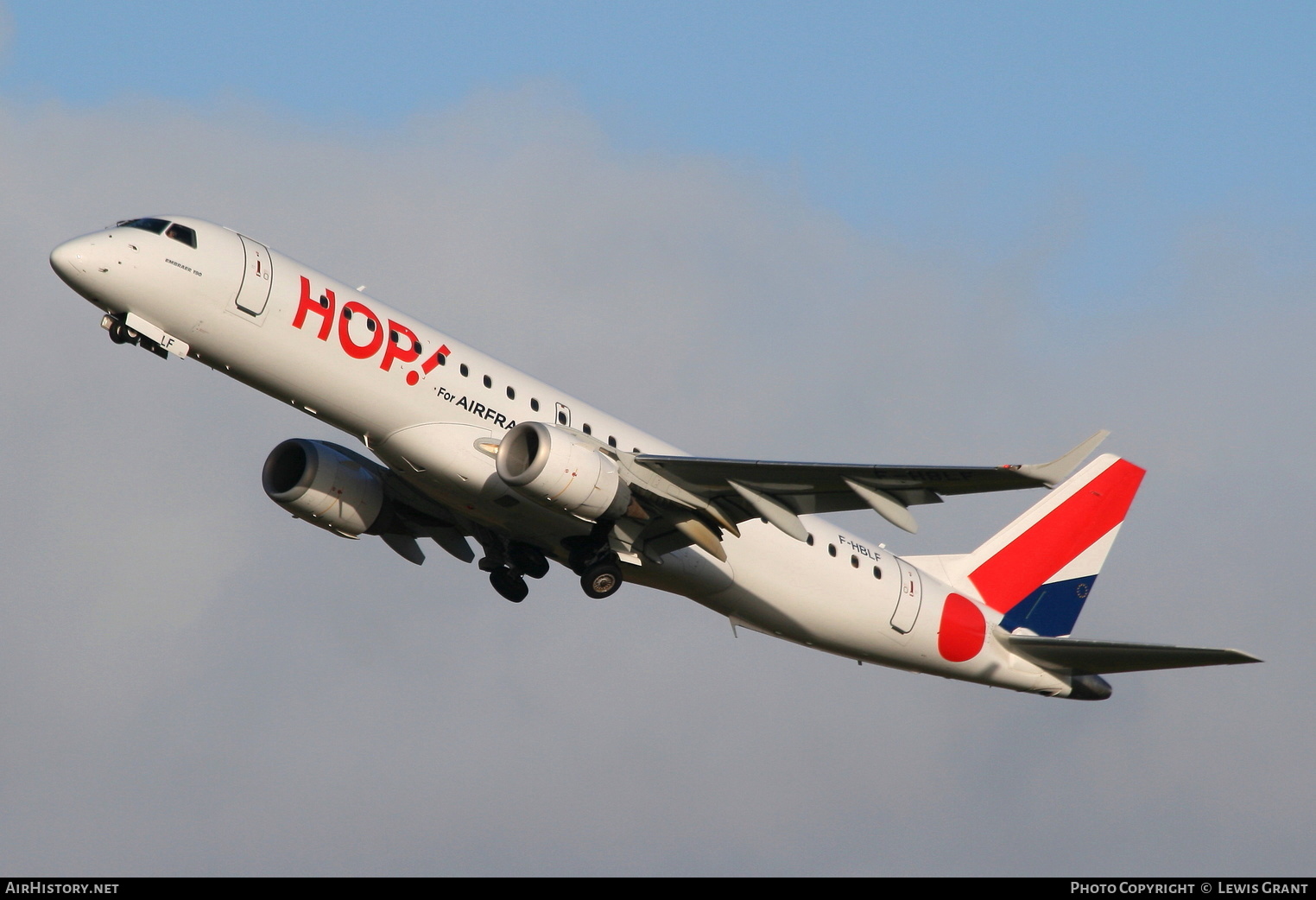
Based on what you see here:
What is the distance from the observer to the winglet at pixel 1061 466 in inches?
918

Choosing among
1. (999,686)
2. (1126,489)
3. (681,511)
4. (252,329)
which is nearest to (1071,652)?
(999,686)

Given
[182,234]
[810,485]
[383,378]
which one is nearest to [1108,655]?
[810,485]

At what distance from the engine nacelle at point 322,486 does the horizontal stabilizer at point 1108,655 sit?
14.8 metres

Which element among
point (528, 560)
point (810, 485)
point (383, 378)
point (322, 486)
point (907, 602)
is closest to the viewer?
point (383, 378)

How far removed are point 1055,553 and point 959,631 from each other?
4.28 meters

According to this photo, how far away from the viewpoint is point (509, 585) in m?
33.6

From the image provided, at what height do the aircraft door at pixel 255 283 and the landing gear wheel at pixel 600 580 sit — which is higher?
the aircraft door at pixel 255 283

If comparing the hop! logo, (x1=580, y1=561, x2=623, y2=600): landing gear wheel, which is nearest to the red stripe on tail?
(x1=580, y1=561, x2=623, y2=600): landing gear wheel

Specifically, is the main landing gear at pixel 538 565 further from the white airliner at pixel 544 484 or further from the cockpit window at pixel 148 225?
the cockpit window at pixel 148 225

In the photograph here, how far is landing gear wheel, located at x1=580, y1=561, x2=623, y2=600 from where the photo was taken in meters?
30.0

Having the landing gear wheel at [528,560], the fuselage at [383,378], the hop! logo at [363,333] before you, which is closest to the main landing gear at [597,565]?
the fuselage at [383,378]

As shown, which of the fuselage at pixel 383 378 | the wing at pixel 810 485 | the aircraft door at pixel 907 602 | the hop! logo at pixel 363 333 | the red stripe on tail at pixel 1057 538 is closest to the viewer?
the wing at pixel 810 485

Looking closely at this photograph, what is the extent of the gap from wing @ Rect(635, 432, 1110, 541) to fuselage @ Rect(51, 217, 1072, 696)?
1.86m

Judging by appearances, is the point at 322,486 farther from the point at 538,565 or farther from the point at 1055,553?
the point at 1055,553
